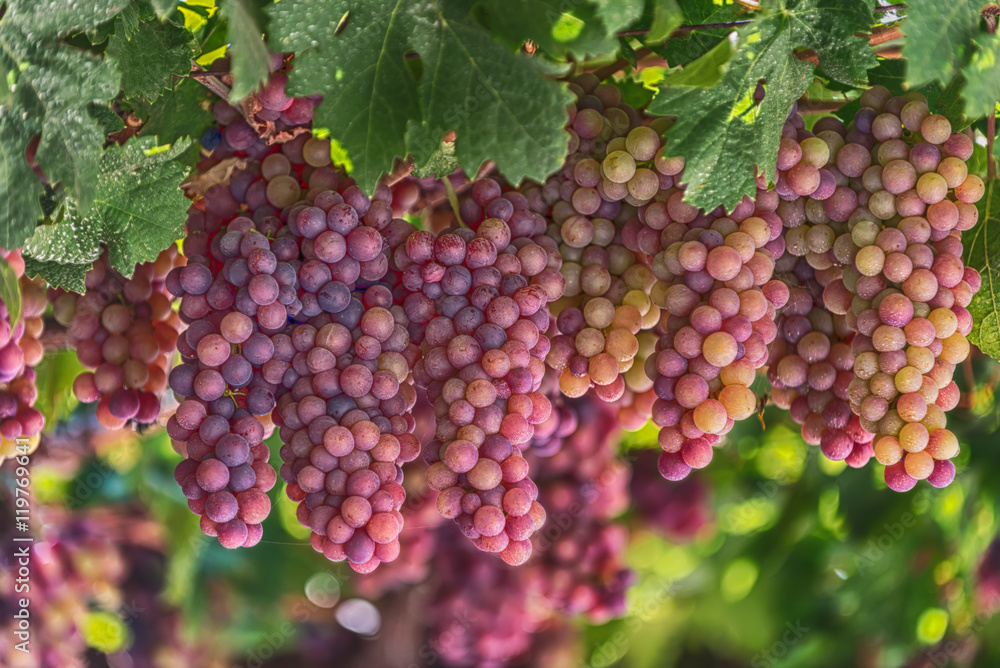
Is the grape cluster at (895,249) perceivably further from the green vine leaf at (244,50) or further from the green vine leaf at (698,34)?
the green vine leaf at (244,50)

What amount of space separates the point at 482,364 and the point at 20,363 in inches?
16.1

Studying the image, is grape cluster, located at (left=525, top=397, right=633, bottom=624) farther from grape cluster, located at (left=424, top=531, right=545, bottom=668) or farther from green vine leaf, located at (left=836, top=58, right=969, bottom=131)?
green vine leaf, located at (left=836, top=58, right=969, bottom=131)

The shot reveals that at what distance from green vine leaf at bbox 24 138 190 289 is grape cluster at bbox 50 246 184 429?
0.08 m

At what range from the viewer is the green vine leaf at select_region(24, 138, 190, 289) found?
605 millimetres

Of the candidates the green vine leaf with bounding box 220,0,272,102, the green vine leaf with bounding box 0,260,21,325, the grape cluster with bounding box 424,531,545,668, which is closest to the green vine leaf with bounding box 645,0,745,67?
the green vine leaf with bounding box 220,0,272,102

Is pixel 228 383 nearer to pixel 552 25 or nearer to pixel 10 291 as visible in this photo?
pixel 10 291

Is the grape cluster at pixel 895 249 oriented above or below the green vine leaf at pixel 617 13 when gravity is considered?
below

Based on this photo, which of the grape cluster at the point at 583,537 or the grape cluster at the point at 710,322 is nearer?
the grape cluster at the point at 710,322

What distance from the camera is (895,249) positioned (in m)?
0.58

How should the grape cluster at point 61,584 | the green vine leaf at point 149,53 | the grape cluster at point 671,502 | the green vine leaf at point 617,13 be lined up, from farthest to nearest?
the grape cluster at point 671,502 → the grape cluster at point 61,584 → the green vine leaf at point 149,53 → the green vine leaf at point 617,13

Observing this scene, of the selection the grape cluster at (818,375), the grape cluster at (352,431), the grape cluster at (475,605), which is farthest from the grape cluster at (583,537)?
the grape cluster at (352,431)

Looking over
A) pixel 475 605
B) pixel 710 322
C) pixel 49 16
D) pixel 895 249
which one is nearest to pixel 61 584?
pixel 475 605

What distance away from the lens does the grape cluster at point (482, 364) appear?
0.54 meters

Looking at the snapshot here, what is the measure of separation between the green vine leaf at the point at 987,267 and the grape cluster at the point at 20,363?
779 millimetres
